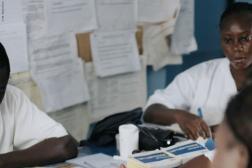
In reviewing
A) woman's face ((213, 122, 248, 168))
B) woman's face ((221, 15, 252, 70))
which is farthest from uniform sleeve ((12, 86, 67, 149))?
woman's face ((213, 122, 248, 168))

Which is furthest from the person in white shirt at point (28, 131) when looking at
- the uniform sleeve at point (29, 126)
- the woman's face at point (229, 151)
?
the woman's face at point (229, 151)

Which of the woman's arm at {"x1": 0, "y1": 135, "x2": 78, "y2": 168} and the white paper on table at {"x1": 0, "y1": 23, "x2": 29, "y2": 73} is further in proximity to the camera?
the white paper on table at {"x1": 0, "y1": 23, "x2": 29, "y2": 73}

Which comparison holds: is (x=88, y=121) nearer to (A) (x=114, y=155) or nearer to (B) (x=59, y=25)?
(B) (x=59, y=25)

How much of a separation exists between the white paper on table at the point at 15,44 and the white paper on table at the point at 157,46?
2.97ft

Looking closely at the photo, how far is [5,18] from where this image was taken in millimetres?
2143

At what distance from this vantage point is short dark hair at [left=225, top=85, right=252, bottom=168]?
0.86 m

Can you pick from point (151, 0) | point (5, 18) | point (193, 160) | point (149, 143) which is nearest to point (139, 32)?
point (151, 0)

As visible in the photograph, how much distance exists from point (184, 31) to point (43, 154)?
5.51 ft

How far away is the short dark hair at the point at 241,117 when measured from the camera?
86 cm

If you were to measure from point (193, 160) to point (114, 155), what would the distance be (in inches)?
14.9

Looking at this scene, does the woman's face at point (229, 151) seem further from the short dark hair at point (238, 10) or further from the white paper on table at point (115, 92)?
the white paper on table at point (115, 92)

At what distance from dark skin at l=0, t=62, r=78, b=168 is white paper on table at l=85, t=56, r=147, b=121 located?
81 cm

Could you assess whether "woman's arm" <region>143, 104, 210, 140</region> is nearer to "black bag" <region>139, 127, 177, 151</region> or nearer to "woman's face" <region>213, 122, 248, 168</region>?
"black bag" <region>139, 127, 177, 151</region>

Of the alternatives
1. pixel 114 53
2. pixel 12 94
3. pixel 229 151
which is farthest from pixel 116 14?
pixel 229 151
